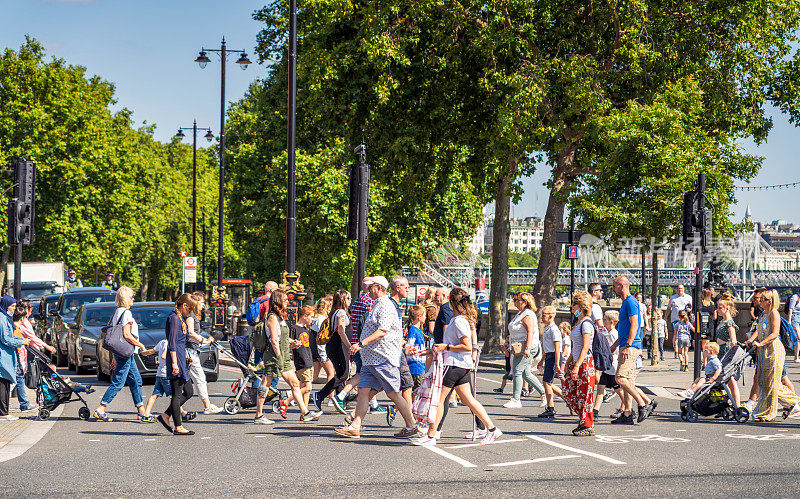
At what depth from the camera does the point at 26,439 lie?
11.0 m

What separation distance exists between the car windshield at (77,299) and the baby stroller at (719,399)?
16.5m

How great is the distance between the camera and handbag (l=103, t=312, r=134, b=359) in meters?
12.4

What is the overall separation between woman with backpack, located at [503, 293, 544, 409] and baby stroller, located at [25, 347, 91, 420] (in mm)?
5996

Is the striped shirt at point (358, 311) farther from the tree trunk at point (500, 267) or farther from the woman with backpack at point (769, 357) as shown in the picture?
the tree trunk at point (500, 267)

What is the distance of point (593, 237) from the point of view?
79.4 feet

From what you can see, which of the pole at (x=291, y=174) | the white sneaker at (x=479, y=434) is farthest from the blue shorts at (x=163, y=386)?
the pole at (x=291, y=174)

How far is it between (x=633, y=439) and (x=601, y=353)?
1.49m

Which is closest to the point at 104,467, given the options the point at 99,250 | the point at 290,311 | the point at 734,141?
the point at 290,311

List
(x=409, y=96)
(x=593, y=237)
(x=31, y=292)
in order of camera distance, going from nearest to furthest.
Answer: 1. (x=593, y=237)
2. (x=409, y=96)
3. (x=31, y=292)

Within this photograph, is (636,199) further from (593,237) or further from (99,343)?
(99,343)

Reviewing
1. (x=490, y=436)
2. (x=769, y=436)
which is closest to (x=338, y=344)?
(x=490, y=436)

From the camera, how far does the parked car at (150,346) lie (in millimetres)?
17359

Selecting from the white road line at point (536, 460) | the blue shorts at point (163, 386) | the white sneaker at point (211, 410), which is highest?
the blue shorts at point (163, 386)

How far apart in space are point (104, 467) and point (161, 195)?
A: 62.0 metres
